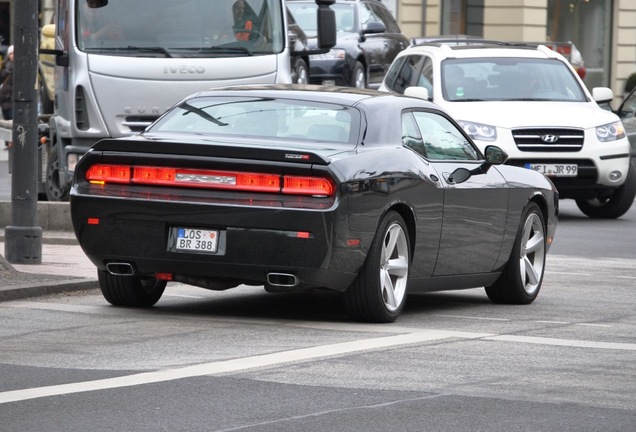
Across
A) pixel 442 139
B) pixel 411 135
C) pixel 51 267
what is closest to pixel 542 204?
pixel 442 139

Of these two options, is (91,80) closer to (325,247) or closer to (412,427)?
(325,247)

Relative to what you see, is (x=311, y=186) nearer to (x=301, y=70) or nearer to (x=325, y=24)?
(x=325, y=24)

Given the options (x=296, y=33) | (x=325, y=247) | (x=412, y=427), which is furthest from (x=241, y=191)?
(x=296, y=33)

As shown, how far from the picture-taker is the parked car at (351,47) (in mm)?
30234

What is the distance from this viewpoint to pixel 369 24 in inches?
1134

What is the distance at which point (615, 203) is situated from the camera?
20.9m

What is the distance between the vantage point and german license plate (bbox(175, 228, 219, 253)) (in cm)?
1027

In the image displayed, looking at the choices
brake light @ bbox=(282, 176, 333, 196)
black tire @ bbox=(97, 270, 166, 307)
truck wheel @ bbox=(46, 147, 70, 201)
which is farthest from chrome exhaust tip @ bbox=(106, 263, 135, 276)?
truck wheel @ bbox=(46, 147, 70, 201)

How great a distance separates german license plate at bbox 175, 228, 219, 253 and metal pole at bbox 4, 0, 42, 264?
347 centimetres

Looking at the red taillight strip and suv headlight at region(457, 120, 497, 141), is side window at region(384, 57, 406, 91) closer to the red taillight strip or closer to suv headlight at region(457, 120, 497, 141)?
suv headlight at region(457, 120, 497, 141)

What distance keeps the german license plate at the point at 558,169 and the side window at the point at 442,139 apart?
762 cm

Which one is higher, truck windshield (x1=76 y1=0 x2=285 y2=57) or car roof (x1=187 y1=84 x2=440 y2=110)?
truck windshield (x1=76 y1=0 x2=285 y2=57)

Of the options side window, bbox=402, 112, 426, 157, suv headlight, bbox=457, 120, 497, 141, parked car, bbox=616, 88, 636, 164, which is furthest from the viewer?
parked car, bbox=616, 88, 636, 164

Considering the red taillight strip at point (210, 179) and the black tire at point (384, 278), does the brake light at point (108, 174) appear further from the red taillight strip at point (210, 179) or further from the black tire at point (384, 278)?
the black tire at point (384, 278)
